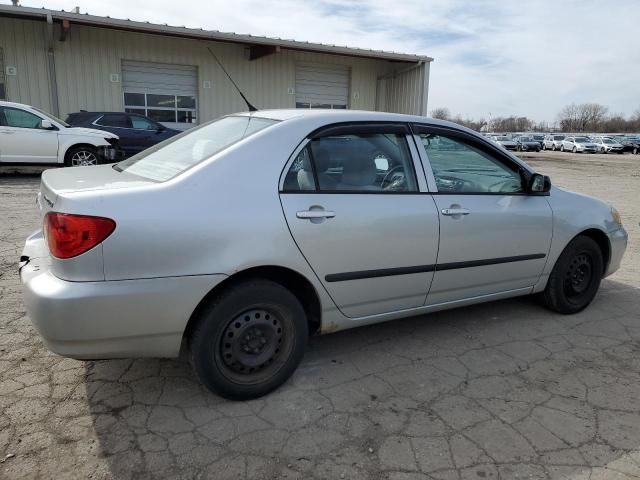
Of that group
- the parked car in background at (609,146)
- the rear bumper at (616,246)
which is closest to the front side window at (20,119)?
the rear bumper at (616,246)

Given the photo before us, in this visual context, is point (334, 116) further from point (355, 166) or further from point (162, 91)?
point (162, 91)

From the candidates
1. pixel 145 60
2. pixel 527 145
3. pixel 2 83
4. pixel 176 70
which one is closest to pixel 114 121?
pixel 145 60

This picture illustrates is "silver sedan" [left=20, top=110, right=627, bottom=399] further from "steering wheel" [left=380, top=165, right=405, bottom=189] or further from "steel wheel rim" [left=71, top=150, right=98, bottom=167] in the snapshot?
"steel wheel rim" [left=71, top=150, right=98, bottom=167]

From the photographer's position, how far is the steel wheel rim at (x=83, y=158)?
11.2 meters

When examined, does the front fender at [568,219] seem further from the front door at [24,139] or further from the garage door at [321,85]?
the garage door at [321,85]

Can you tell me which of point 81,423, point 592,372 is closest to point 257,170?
point 81,423

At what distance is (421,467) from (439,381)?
83 centimetres

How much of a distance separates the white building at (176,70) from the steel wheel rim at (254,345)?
13245 mm

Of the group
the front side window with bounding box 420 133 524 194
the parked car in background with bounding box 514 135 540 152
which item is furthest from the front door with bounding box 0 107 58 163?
the parked car in background with bounding box 514 135 540 152

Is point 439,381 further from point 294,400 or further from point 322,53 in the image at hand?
point 322,53

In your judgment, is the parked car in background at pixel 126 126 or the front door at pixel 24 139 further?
the parked car in background at pixel 126 126

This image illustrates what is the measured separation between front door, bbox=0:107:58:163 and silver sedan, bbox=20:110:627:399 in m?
8.84

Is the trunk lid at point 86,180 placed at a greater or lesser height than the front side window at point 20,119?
lesser

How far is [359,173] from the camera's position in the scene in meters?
3.09
